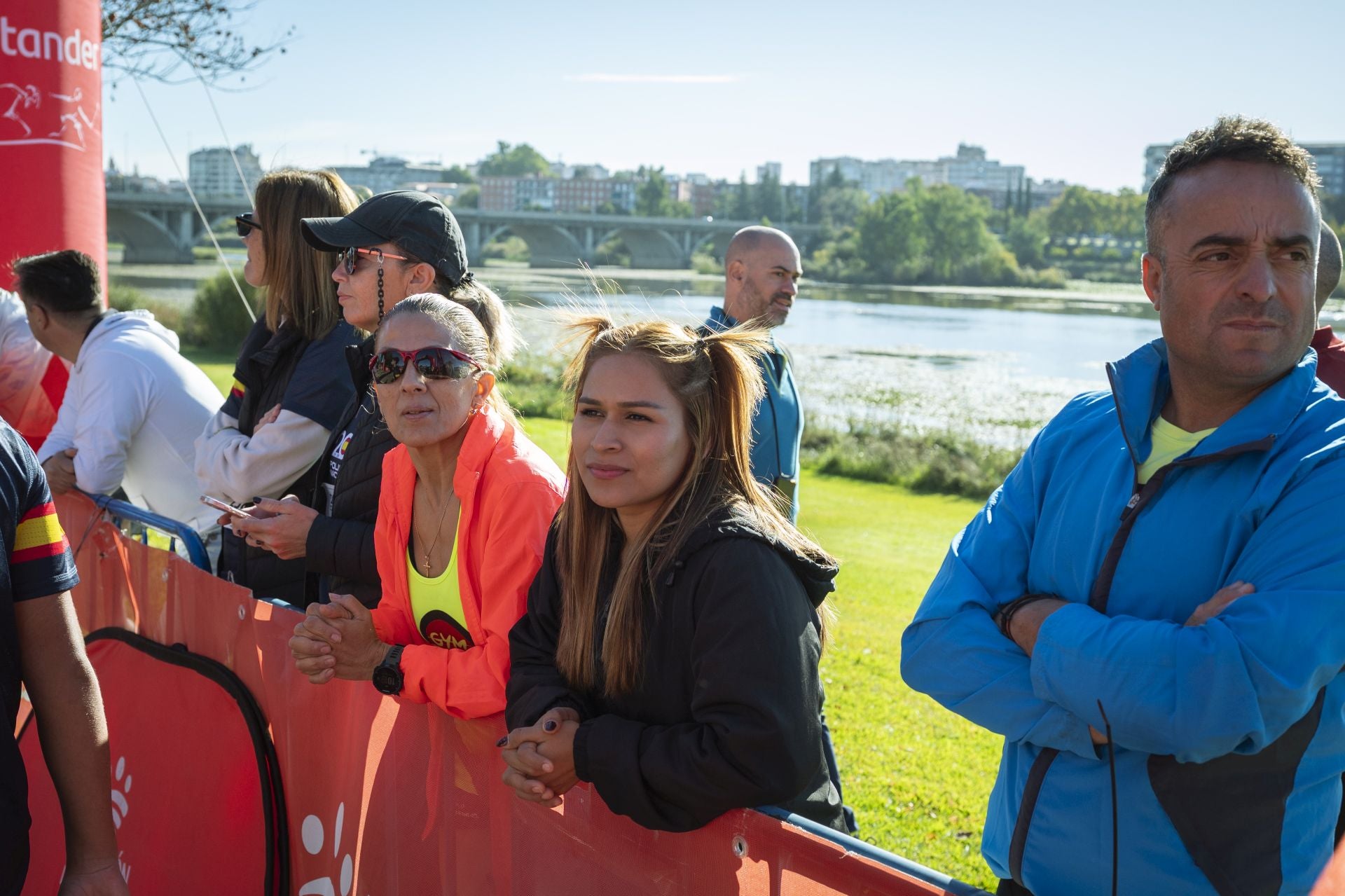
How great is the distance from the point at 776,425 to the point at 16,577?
116 inches

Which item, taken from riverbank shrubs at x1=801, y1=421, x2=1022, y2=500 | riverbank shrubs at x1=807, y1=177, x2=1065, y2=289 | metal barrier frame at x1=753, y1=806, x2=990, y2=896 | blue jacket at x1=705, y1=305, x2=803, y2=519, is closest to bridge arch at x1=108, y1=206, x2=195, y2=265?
riverbank shrubs at x1=801, y1=421, x2=1022, y2=500

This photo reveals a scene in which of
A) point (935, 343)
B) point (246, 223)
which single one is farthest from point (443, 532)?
point (935, 343)

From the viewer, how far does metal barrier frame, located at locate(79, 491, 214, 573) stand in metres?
4.05

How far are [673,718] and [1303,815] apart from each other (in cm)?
105

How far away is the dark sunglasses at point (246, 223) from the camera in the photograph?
13.3ft

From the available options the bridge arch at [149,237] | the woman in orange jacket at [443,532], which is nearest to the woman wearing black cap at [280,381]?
the woman in orange jacket at [443,532]

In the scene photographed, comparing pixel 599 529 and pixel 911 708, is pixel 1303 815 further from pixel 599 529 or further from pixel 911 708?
pixel 911 708

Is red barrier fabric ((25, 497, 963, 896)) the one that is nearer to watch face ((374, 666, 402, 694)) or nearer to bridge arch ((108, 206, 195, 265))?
watch face ((374, 666, 402, 694))

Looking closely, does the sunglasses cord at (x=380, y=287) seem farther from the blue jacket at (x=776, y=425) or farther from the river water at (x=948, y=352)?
the blue jacket at (x=776, y=425)

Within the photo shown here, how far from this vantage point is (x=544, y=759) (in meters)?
2.11

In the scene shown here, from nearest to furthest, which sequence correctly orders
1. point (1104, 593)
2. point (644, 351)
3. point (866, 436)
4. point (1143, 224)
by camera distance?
point (1104, 593) < point (1143, 224) < point (644, 351) < point (866, 436)

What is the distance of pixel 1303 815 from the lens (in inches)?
66.7

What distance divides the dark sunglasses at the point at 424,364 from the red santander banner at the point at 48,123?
193 inches

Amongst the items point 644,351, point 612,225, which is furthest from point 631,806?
point 612,225
